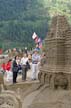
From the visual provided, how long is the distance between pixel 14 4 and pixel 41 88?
302 ft

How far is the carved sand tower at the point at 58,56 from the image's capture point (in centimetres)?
1174

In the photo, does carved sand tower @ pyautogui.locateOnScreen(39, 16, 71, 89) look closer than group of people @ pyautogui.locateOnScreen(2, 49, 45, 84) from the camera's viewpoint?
Yes

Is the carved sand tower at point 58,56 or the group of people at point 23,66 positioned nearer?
the carved sand tower at point 58,56

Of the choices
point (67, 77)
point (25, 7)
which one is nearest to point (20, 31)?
point (25, 7)

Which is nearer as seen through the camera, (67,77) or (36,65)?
(67,77)

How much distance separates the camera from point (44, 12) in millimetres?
92438

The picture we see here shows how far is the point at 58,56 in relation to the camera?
1208 cm

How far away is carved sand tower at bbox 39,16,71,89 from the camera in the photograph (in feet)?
38.5

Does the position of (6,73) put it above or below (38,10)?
below

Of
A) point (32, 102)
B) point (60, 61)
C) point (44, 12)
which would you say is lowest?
point (32, 102)

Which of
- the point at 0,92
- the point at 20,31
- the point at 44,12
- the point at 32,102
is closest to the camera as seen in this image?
the point at 0,92

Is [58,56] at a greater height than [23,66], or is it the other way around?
[58,56]

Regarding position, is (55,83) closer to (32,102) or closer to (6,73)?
(32,102)

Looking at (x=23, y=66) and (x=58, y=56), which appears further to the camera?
(x=23, y=66)
